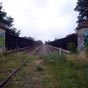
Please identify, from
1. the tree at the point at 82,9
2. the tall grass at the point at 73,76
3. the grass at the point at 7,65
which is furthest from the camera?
the tree at the point at 82,9

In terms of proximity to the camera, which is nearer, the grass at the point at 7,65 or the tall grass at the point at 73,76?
the tall grass at the point at 73,76

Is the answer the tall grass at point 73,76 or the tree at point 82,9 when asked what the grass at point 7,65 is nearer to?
the tall grass at point 73,76

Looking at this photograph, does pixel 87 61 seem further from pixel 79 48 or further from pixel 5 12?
pixel 5 12

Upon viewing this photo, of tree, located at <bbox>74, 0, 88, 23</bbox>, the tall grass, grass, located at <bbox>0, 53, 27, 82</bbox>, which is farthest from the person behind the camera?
tree, located at <bbox>74, 0, 88, 23</bbox>

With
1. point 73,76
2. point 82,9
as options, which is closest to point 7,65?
point 73,76

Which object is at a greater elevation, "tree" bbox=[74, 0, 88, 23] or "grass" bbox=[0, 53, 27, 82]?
"tree" bbox=[74, 0, 88, 23]

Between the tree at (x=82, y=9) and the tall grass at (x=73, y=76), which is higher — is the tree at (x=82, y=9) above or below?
above

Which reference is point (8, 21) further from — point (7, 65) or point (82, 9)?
point (7, 65)

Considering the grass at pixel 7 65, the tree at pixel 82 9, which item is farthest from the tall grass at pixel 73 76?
the tree at pixel 82 9

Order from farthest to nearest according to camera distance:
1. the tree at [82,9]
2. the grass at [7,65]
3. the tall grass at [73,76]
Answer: the tree at [82,9], the grass at [7,65], the tall grass at [73,76]

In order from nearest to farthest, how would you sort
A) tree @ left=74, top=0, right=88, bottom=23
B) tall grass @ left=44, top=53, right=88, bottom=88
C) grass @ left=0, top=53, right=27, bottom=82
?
tall grass @ left=44, top=53, right=88, bottom=88
grass @ left=0, top=53, right=27, bottom=82
tree @ left=74, top=0, right=88, bottom=23

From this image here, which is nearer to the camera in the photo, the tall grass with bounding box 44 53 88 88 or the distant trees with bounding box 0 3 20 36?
the tall grass with bounding box 44 53 88 88

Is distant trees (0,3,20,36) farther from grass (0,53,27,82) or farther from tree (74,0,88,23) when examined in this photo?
grass (0,53,27,82)

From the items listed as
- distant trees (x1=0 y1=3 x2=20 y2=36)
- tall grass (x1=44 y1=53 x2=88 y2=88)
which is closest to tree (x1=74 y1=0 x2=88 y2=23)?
distant trees (x1=0 y1=3 x2=20 y2=36)
